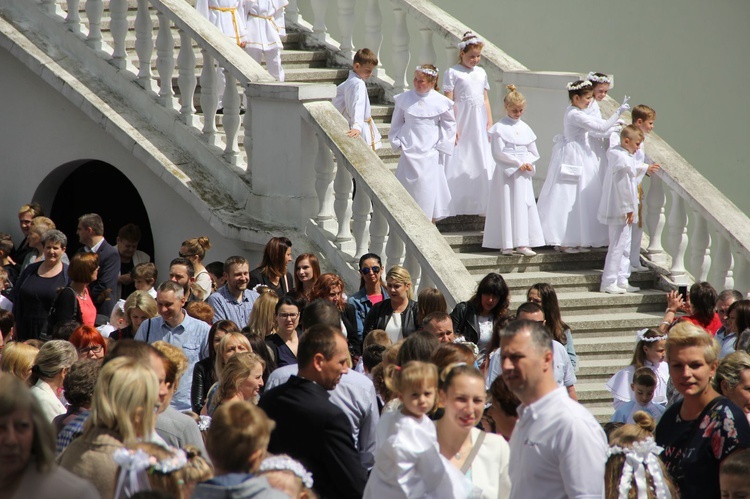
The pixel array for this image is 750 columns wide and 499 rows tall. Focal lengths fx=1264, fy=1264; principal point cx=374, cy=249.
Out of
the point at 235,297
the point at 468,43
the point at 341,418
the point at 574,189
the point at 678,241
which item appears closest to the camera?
the point at 341,418

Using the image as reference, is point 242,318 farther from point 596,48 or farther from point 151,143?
point 596,48

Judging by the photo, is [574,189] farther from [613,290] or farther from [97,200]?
[97,200]

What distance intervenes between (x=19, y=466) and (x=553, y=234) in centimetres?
812

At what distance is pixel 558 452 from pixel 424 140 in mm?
7068

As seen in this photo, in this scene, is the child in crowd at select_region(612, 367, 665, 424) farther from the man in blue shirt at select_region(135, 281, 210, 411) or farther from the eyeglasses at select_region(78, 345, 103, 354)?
the eyeglasses at select_region(78, 345, 103, 354)

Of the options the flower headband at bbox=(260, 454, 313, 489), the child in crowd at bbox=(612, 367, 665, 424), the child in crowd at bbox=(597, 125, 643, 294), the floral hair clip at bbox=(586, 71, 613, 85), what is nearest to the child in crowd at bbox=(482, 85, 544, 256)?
the child in crowd at bbox=(597, 125, 643, 294)

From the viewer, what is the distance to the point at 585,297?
11.1 meters

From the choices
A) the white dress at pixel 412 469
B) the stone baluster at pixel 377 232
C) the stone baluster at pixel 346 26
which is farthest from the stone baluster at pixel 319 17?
the white dress at pixel 412 469

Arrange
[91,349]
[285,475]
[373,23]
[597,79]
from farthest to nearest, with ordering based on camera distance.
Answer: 1. [373,23]
2. [597,79]
3. [91,349]
4. [285,475]

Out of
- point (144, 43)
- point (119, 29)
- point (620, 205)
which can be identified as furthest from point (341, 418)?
point (119, 29)

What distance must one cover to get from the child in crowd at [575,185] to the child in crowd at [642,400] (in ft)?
11.6

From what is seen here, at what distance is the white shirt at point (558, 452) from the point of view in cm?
484

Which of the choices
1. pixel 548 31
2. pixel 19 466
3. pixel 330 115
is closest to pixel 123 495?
pixel 19 466

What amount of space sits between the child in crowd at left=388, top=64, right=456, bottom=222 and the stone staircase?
0.38 m
